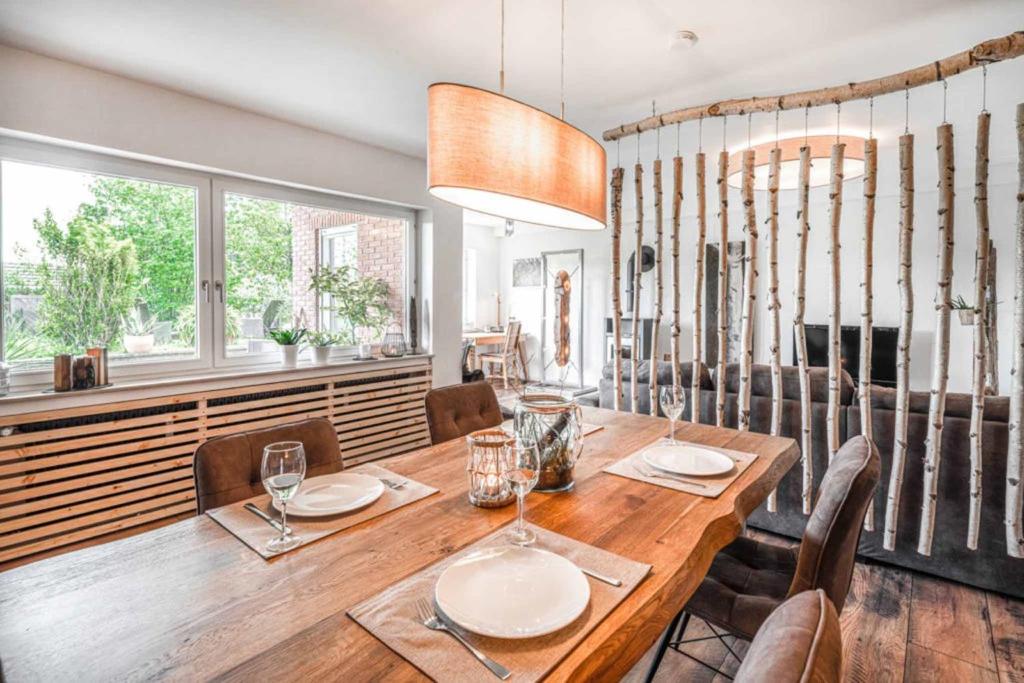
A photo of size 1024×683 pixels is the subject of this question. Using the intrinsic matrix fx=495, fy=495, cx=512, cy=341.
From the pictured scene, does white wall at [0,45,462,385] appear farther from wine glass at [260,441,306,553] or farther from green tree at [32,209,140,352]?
wine glass at [260,441,306,553]

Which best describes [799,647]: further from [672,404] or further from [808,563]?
[672,404]

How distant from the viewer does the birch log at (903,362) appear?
229cm

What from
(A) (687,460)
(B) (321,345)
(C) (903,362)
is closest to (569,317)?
(B) (321,345)

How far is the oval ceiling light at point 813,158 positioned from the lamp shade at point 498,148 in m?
2.25

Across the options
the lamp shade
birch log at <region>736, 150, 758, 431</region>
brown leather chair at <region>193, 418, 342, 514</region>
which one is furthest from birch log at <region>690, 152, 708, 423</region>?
brown leather chair at <region>193, 418, 342, 514</region>

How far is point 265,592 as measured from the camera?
87 centimetres

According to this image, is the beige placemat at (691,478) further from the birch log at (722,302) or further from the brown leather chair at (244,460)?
the birch log at (722,302)

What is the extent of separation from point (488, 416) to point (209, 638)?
1529 mm

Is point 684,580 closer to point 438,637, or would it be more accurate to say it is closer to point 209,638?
point 438,637

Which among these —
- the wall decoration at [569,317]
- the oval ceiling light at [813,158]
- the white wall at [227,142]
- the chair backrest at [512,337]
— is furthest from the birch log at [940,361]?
the wall decoration at [569,317]

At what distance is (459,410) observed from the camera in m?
2.13

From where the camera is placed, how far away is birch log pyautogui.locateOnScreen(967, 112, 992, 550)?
2125mm

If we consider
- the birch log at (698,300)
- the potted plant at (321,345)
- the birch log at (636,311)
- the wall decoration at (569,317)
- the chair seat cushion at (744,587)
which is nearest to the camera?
the chair seat cushion at (744,587)

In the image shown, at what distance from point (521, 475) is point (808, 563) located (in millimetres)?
768
